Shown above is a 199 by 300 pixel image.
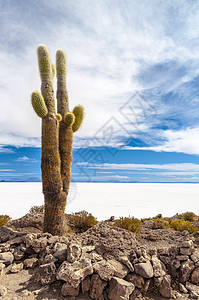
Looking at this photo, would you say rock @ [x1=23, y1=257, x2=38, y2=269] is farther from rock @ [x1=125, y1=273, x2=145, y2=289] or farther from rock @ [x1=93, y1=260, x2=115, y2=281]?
rock @ [x1=125, y1=273, x2=145, y2=289]

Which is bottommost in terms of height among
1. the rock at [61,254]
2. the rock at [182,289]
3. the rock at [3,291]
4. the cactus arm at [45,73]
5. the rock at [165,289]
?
the rock at [182,289]

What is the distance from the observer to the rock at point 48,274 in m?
4.26

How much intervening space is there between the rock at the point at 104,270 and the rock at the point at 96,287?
0.09 meters

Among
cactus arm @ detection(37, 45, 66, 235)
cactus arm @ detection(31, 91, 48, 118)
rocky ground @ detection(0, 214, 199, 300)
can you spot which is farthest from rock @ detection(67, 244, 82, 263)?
cactus arm @ detection(31, 91, 48, 118)

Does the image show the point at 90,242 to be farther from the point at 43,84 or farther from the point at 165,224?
the point at 43,84

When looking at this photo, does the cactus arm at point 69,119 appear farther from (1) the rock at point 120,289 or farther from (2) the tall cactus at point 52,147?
(1) the rock at point 120,289

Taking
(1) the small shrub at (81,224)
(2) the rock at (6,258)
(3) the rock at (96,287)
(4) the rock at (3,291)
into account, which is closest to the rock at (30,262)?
(2) the rock at (6,258)

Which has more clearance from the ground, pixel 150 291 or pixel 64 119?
pixel 64 119

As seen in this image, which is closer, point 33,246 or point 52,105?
point 33,246

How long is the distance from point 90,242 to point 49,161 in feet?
9.04

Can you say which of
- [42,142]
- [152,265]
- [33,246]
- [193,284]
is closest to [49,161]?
[42,142]

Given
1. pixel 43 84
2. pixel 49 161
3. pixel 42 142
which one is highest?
pixel 43 84

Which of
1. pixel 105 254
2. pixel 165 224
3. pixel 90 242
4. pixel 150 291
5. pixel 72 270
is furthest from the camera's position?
pixel 165 224

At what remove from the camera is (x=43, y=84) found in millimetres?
7164
